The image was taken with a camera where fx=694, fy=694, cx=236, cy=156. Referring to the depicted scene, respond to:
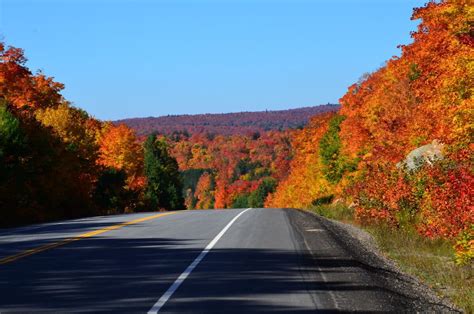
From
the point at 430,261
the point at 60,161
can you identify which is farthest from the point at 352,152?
the point at 430,261

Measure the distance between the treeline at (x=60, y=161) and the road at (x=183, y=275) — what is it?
1549 centimetres

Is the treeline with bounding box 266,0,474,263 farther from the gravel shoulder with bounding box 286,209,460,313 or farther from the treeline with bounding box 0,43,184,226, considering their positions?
the treeline with bounding box 0,43,184,226

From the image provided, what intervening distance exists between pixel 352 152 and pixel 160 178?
37.3m

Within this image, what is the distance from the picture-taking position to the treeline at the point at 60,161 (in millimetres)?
37250

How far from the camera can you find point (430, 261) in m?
17.5

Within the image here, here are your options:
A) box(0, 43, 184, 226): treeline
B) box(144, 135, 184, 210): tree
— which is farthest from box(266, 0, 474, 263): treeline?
box(144, 135, 184, 210): tree

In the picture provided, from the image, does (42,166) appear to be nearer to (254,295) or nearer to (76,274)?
(76,274)

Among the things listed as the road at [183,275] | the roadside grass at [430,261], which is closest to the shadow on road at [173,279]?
the road at [183,275]

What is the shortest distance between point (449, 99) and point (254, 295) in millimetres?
13936

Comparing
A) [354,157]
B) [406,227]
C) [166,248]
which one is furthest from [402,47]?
[166,248]

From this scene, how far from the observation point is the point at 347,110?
8231 centimetres

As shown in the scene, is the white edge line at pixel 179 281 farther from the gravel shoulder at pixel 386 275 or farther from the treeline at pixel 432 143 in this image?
the treeline at pixel 432 143

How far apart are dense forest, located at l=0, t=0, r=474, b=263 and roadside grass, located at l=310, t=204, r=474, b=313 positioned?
0.44 m

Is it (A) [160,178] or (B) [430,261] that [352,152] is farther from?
(B) [430,261]
